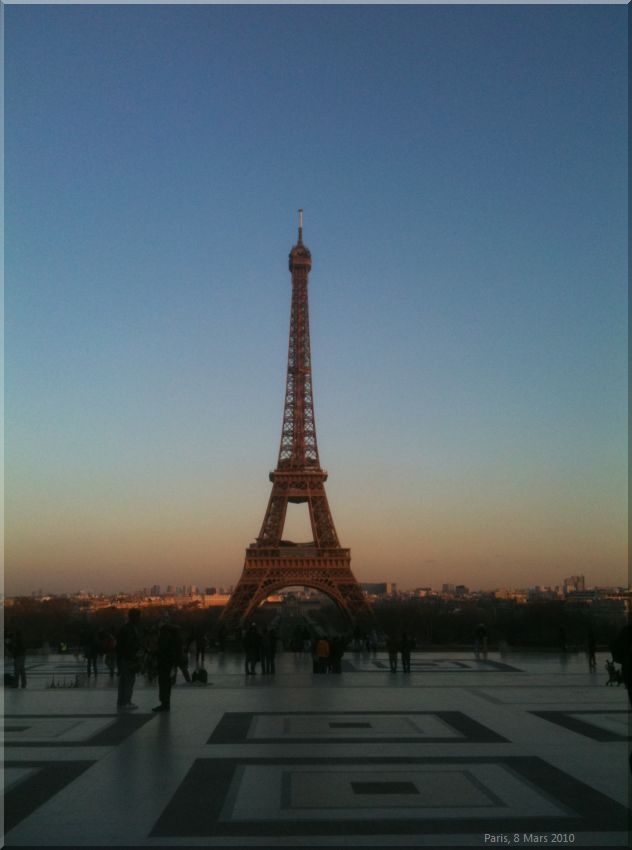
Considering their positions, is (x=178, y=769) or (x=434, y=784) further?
(x=178, y=769)

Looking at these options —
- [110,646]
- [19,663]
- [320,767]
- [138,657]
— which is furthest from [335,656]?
[320,767]

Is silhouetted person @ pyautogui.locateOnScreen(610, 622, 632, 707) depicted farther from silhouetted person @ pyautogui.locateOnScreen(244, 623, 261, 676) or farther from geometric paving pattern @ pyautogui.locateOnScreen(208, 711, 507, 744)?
silhouetted person @ pyautogui.locateOnScreen(244, 623, 261, 676)

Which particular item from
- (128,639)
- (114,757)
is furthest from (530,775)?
(128,639)

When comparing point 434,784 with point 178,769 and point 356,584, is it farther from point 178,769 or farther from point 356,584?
point 356,584

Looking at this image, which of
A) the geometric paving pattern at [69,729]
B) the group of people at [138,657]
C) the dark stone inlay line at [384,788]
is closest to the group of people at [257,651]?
the group of people at [138,657]

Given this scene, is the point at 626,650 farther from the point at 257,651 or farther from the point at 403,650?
the point at 257,651

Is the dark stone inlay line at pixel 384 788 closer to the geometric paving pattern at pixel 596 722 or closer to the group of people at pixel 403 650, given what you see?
the geometric paving pattern at pixel 596 722
